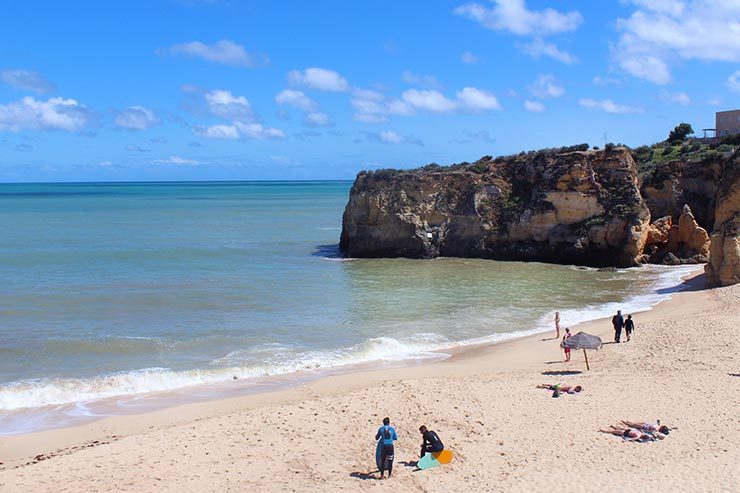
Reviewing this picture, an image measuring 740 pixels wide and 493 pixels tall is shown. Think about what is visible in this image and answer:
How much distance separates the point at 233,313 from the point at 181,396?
28.6 feet

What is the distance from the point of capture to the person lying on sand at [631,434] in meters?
12.7

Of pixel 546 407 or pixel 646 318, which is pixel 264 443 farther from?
pixel 646 318

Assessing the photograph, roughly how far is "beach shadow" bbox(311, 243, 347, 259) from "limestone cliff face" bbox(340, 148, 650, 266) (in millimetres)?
835

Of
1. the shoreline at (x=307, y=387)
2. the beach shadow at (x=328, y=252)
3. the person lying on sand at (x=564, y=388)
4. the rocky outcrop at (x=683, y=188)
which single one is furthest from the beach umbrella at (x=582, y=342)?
the rocky outcrop at (x=683, y=188)

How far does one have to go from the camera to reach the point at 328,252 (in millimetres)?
44625

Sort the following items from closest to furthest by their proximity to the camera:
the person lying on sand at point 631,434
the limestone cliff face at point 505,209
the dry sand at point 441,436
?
the dry sand at point 441,436
the person lying on sand at point 631,434
the limestone cliff face at point 505,209

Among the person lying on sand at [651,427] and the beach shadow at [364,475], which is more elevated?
the person lying on sand at [651,427]

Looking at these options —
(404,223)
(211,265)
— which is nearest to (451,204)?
(404,223)

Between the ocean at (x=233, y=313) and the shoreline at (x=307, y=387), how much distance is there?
414mm

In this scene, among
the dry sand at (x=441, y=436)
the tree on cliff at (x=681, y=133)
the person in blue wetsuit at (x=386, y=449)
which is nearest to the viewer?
the dry sand at (x=441, y=436)

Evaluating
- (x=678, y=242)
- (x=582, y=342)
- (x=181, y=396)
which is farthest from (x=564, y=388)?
(x=678, y=242)

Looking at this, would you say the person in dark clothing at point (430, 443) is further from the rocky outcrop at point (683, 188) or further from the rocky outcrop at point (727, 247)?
the rocky outcrop at point (683, 188)

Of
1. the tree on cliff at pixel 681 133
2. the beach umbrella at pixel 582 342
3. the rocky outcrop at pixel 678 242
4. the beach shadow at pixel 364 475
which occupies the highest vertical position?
the tree on cliff at pixel 681 133

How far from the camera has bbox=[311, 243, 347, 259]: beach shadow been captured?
42.6m
